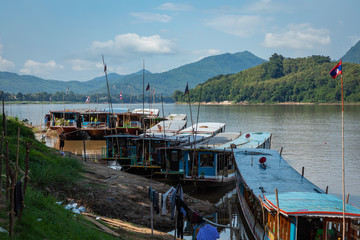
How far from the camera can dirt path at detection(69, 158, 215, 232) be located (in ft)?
48.6

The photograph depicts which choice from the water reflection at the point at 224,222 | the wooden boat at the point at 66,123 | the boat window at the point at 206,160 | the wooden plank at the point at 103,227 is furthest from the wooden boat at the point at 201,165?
the wooden boat at the point at 66,123

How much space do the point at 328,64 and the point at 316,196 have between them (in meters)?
170

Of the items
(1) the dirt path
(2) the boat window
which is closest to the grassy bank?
(1) the dirt path

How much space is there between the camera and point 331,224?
10.9 meters

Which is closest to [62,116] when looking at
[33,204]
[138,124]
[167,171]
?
[138,124]

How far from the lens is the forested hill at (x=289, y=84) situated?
134875mm

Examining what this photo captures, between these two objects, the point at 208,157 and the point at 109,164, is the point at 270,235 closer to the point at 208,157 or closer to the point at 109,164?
the point at 208,157

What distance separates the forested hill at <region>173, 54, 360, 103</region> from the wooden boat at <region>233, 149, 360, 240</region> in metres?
124

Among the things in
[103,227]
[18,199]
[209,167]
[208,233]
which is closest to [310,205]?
[208,233]

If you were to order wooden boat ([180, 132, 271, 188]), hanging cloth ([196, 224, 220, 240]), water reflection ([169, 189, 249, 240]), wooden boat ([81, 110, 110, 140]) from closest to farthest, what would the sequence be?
hanging cloth ([196, 224, 220, 240]) → water reflection ([169, 189, 249, 240]) → wooden boat ([180, 132, 271, 188]) → wooden boat ([81, 110, 110, 140])

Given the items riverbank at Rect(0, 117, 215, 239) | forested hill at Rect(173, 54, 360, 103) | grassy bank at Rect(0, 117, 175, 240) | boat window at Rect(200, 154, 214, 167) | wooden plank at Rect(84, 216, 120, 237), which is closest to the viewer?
grassy bank at Rect(0, 117, 175, 240)

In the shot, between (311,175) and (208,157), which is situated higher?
(208,157)

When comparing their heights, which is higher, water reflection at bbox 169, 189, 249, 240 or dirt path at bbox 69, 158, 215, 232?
dirt path at bbox 69, 158, 215, 232

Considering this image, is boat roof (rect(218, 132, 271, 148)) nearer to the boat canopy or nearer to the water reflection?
the water reflection
